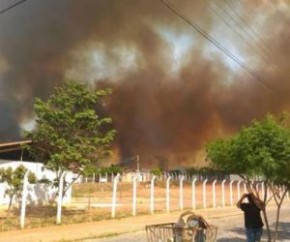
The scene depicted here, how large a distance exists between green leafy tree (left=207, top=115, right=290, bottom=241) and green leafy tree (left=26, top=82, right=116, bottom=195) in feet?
41.6

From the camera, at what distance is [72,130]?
86.8 feet

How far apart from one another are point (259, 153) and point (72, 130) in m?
15.0

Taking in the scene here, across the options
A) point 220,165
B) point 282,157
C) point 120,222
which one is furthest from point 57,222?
point 282,157

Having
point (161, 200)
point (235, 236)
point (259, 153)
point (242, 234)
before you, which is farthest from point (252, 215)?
point (161, 200)

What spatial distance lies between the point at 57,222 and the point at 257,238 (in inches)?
450

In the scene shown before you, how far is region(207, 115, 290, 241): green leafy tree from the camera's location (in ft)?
42.8

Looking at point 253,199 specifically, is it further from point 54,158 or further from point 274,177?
point 54,158

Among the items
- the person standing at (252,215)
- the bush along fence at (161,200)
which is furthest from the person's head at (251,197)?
the bush along fence at (161,200)

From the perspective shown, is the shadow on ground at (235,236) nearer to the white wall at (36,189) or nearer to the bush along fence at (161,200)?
the bush along fence at (161,200)

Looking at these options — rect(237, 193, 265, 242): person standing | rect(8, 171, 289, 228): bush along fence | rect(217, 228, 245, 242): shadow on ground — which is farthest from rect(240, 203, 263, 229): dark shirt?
rect(217, 228, 245, 242): shadow on ground

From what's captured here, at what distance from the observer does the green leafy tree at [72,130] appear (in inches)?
1014

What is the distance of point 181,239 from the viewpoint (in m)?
7.12

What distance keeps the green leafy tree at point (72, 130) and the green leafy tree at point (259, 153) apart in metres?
12.7

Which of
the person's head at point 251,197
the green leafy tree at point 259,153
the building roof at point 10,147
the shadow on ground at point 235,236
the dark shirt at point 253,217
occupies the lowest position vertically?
the shadow on ground at point 235,236
